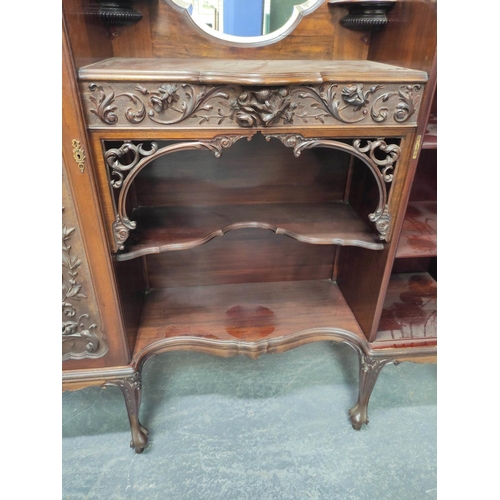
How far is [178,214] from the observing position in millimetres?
1071

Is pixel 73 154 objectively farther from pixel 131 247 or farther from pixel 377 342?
pixel 377 342

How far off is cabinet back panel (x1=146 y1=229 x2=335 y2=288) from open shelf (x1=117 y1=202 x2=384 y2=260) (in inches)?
6.2

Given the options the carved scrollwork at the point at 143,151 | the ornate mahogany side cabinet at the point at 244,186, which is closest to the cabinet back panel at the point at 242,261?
the ornate mahogany side cabinet at the point at 244,186

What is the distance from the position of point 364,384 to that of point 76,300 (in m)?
0.85

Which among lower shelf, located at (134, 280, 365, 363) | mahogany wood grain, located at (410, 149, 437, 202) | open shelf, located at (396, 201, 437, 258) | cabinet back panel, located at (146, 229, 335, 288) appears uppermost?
mahogany wood grain, located at (410, 149, 437, 202)

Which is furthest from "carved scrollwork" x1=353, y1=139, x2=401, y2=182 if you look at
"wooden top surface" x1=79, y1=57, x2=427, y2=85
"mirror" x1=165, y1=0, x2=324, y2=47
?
"mirror" x1=165, y1=0, x2=324, y2=47

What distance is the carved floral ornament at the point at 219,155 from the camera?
75cm

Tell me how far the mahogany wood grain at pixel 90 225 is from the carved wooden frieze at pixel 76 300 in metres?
0.01

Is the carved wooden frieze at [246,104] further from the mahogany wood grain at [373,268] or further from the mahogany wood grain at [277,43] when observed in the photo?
the mahogany wood grain at [277,43]

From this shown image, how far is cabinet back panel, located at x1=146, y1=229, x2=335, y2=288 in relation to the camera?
4.05 ft

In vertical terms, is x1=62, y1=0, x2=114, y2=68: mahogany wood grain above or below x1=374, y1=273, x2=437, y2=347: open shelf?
above

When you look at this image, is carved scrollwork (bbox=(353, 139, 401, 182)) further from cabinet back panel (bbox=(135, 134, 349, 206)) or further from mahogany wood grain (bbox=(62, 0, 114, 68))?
mahogany wood grain (bbox=(62, 0, 114, 68))

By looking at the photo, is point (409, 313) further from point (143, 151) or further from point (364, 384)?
point (143, 151)

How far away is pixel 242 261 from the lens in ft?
4.16
